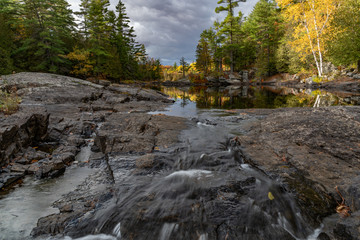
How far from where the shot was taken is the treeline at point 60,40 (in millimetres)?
23953

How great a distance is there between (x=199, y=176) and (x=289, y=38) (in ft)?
138

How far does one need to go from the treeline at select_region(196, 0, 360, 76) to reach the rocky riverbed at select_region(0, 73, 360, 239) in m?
23.9

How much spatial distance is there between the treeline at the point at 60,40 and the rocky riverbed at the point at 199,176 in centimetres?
2366

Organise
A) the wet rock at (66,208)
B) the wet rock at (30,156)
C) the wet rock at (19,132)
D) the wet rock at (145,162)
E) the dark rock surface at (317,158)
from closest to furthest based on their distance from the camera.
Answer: the dark rock surface at (317,158) < the wet rock at (66,208) < the wet rock at (145,162) < the wet rock at (19,132) < the wet rock at (30,156)

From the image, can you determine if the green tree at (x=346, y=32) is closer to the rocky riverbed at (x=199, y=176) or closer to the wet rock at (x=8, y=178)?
the rocky riverbed at (x=199, y=176)

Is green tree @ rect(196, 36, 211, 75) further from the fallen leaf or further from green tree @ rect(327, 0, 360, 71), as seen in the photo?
the fallen leaf

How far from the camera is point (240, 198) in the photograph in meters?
2.85

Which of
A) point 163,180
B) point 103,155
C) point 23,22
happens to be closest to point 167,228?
point 163,180

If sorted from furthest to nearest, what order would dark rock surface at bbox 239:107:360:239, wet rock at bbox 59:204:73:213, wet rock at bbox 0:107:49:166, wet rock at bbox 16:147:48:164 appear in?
wet rock at bbox 16:147:48:164 → wet rock at bbox 0:107:49:166 → wet rock at bbox 59:204:73:213 → dark rock surface at bbox 239:107:360:239

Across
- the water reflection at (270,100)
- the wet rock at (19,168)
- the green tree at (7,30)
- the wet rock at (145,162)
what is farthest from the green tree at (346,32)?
the green tree at (7,30)

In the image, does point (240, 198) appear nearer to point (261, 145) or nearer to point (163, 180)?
point (163, 180)

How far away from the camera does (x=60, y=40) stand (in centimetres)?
2609

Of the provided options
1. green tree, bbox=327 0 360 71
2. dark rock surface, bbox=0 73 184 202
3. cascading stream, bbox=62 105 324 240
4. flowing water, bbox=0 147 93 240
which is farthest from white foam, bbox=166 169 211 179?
green tree, bbox=327 0 360 71

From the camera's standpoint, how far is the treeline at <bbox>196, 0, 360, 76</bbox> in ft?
75.8
